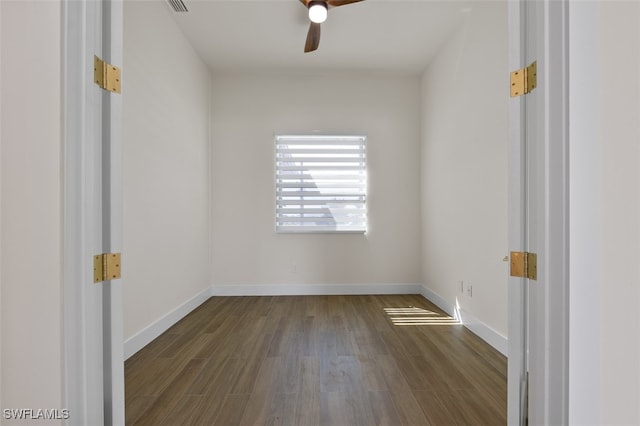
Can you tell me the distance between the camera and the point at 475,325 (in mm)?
2680

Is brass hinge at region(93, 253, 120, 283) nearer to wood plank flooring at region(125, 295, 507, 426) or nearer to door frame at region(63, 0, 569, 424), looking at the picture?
door frame at region(63, 0, 569, 424)

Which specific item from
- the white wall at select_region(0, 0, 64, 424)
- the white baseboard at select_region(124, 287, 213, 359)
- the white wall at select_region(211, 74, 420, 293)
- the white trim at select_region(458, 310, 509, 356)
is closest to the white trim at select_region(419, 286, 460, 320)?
Result: the white trim at select_region(458, 310, 509, 356)

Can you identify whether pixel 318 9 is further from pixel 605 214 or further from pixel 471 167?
pixel 605 214

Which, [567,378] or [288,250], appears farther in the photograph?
[288,250]

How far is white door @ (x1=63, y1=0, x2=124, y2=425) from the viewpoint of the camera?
99 centimetres

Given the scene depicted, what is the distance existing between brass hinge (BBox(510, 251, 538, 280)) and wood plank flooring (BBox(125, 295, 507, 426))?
91 centimetres

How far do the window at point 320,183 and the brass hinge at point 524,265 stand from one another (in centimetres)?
302

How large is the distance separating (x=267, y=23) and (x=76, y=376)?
316 cm

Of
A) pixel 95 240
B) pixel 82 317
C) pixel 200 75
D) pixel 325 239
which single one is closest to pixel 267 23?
pixel 200 75

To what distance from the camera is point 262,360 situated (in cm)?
217

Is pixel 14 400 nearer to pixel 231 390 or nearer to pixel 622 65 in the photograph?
pixel 231 390

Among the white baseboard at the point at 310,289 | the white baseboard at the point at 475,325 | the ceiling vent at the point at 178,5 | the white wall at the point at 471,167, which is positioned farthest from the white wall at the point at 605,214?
the white baseboard at the point at 310,289

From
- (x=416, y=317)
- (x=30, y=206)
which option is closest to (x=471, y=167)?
(x=416, y=317)

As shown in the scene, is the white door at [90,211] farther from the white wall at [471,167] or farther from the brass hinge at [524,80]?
the white wall at [471,167]
